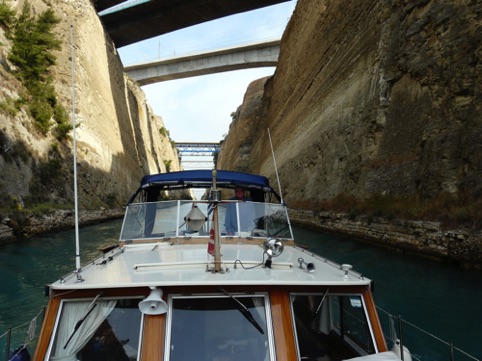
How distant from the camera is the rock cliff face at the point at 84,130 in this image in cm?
1869

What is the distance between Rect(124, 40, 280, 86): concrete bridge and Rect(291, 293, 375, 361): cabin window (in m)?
48.8

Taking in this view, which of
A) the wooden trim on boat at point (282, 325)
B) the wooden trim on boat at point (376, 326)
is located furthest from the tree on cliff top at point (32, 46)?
the wooden trim on boat at point (376, 326)

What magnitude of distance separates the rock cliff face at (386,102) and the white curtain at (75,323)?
9839 millimetres

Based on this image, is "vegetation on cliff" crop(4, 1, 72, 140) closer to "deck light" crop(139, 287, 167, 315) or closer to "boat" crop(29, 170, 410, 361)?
"boat" crop(29, 170, 410, 361)

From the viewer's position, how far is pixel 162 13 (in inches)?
1588

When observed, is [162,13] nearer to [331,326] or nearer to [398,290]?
[398,290]

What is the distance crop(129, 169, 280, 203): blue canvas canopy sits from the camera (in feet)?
23.3

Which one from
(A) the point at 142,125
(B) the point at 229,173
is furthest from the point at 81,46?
(B) the point at 229,173

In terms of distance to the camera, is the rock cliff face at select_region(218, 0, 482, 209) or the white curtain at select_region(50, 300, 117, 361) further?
the rock cliff face at select_region(218, 0, 482, 209)

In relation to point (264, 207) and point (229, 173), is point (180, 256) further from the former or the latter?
point (229, 173)

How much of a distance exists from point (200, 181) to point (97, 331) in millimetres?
4372

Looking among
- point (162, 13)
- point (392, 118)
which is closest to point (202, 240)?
point (392, 118)

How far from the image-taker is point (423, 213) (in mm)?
10945

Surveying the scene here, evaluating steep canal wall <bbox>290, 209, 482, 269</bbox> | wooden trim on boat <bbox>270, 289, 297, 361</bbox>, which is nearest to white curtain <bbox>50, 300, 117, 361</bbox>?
wooden trim on boat <bbox>270, 289, 297, 361</bbox>
